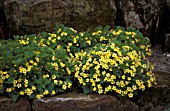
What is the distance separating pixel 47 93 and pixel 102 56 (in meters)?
0.67

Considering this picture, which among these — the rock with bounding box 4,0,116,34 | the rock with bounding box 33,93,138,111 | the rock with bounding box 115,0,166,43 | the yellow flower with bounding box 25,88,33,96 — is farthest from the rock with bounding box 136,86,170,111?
the rock with bounding box 115,0,166,43

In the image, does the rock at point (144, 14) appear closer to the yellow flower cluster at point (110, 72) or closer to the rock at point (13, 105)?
the yellow flower cluster at point (110, 72)

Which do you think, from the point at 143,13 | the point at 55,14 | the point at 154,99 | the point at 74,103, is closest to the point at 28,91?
the point at 74,103

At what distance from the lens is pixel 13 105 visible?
149 inches

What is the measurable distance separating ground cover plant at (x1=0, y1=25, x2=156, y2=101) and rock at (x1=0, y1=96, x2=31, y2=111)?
0.06 meters

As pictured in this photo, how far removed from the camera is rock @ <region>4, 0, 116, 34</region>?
5016mm

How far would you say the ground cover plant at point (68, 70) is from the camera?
12.4 feet

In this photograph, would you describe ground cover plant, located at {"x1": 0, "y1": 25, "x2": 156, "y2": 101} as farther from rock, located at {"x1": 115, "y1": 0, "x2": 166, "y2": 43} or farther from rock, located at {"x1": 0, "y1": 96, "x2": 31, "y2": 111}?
rock, located at {"x1": 115, "y1": 0, "x2": 166, "y2": 43}

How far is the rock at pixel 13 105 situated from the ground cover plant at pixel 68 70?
62 mm

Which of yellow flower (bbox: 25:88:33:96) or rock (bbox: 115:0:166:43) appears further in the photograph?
rock (bbox: 115:0:166:43)

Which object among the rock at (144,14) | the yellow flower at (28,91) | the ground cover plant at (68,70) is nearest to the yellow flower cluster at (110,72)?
the ground cover plant at (68,70)

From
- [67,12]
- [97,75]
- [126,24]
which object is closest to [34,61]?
[97,75]

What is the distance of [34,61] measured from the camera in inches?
153

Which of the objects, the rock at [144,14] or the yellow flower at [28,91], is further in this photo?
the rock at [144,14]
